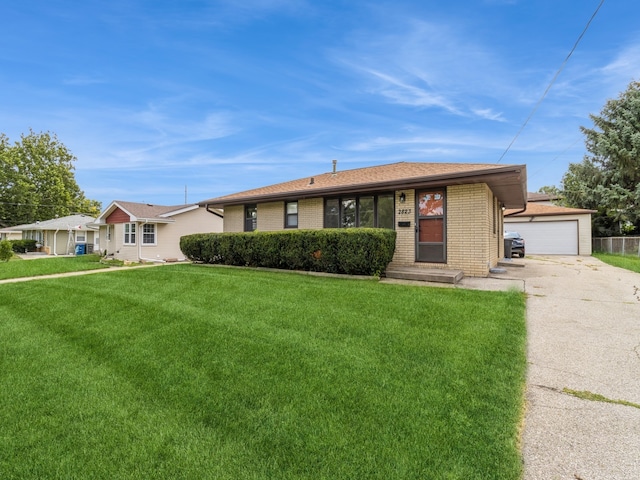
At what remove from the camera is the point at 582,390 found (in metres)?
2.99

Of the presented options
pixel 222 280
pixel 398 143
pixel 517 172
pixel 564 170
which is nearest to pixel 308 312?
pixel 222 280

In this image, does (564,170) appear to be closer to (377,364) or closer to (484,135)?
(484,135)

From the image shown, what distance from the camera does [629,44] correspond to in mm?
10383

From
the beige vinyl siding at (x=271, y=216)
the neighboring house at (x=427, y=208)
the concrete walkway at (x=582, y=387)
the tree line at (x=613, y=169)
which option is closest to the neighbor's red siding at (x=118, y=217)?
the beige vinyl siding at (x=271, y=216)

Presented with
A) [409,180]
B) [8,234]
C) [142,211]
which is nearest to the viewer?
[409,180]

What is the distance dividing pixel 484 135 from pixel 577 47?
7246 millimetres

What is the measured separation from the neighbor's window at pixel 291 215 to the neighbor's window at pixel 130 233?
12.1 metres

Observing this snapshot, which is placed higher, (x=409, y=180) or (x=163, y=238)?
(x=409, y=180)

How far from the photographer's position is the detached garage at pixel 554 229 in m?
18.5

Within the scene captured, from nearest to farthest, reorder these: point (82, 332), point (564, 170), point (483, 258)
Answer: point (82, 332) < point (483, 258) < point (564, 170)

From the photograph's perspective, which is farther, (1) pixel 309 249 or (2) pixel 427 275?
(1) pixel 309 249

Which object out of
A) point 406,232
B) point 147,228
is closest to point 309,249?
point 406,232

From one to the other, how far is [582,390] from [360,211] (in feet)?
25.1

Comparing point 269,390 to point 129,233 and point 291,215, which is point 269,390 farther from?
point 129,233
